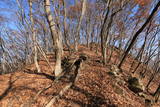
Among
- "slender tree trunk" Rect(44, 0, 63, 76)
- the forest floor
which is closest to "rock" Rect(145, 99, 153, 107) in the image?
the forest floor

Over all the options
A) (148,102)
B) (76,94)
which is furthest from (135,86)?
(76,94)

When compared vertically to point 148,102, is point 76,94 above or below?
above

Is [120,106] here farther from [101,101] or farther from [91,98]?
[91,98]

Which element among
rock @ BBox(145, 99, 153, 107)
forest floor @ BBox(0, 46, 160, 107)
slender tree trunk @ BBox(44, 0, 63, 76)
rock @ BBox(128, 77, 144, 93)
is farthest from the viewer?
rock @ BBox(128, 77, 144, 93)

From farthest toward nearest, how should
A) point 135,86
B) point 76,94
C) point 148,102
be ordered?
1. point 135,86
2. point 148,102
3. point 76,94

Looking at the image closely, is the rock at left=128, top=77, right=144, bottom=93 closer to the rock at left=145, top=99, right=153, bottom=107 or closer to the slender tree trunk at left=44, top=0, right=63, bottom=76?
the rock at left=145, top=99, right=153, bottom=107

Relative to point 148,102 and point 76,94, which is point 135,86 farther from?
point 76,94

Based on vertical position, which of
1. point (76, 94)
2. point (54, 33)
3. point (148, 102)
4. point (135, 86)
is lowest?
point (148, 102)

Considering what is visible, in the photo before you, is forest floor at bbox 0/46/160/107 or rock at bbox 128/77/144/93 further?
rock at bbox 128/77/144/93

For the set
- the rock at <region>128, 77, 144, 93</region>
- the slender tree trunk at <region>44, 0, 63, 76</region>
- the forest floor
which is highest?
the slender tree trunk at <region>44, 0, 63, 76</region>

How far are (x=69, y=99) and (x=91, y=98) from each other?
90cm

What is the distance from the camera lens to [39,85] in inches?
203

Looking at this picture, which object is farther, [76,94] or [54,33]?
[54,33]

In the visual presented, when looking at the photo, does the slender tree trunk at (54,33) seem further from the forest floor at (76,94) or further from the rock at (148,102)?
the rock at (148,102)
